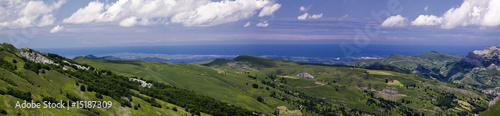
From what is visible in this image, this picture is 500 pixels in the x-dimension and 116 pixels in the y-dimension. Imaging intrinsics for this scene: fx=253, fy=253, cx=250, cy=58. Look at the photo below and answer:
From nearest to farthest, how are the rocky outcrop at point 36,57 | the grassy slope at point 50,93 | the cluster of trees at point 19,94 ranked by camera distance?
the grassy slope at point 50,93, the cluster of trees at point 19,94, the rocky outcrop at point 36,57

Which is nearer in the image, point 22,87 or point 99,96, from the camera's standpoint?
point 22,87

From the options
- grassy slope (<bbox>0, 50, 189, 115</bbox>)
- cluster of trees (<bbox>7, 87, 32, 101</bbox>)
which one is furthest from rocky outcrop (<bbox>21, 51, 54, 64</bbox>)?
cluster of trees (<bbox>7, 87, 32, 101</bbox>)

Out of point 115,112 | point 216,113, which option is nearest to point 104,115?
point 115,112

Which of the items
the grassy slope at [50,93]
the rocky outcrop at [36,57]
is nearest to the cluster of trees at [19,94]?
the grassy slope at [50,93]

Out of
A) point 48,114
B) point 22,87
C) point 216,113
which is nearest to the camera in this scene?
point 48,114

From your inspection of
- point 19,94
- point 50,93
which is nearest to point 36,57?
point 50,93

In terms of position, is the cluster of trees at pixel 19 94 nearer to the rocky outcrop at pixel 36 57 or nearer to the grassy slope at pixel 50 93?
the grassy slope at pixel 50 93

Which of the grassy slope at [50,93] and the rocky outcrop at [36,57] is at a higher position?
the rocky outcrop at [36,57]

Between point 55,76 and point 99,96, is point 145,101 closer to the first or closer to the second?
point 99,96
